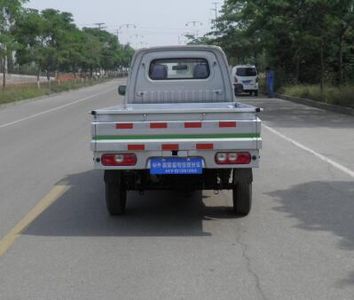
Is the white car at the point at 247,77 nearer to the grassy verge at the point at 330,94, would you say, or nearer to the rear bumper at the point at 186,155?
the grassy verge at the point at 330,94

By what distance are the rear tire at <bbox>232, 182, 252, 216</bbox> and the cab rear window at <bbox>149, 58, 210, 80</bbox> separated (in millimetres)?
2380

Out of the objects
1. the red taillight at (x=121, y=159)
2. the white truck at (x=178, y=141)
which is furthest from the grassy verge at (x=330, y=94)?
the red taillight at (x=121, y=159)

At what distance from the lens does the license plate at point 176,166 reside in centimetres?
704

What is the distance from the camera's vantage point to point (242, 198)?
7492mm

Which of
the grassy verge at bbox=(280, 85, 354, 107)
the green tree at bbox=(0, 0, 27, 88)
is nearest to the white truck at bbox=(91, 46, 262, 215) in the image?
the grassy verge at bbox=(280, 85, 354, 107)

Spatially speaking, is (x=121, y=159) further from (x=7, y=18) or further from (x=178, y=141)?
(x=7, y=18)

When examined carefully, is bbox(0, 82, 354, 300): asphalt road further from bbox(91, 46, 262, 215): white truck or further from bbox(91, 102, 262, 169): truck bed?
bbox(91, 102, 262, 169): truck bed

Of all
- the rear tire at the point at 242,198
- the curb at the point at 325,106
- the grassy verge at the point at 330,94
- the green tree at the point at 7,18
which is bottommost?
the curb at the point at 325,106

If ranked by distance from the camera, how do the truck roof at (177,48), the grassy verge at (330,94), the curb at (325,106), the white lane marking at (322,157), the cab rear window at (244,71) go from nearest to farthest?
the truck roof at (177,48) → the white lane marking at (322,157) → the curb at (325,106) → the grassy verge at (330,94) → the cab rear window at (244,71)

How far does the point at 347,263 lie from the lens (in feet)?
19.0

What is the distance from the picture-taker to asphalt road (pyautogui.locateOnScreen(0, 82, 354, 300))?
522 cm

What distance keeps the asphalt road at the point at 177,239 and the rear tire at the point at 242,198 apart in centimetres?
12

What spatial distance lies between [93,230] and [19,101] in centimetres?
3316

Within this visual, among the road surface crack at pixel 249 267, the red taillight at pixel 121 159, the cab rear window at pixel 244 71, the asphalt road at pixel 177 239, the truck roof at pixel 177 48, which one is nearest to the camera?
the road surface crack at pixel 249 267
